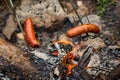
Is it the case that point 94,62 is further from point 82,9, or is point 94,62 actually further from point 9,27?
point 9,27

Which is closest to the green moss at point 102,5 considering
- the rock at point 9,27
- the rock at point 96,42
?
the rock at point 96,42

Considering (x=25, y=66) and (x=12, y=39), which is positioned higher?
(x=12, y=39)

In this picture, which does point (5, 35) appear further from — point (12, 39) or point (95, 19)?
point (95, 19)

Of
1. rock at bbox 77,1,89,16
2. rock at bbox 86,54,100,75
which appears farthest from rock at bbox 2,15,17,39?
rock at bbox 86,54,100,75

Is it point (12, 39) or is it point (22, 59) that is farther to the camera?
point (12, 39)

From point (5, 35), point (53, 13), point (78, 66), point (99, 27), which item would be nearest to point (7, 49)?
point (78, 66)

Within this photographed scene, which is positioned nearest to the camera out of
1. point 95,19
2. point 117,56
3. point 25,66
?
point 25,66

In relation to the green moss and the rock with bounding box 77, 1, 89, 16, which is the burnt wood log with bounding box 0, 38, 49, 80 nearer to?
the rock with bounding box 77, 1, 89, 16
